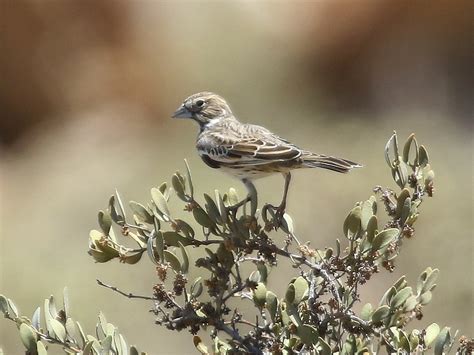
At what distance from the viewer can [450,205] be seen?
10.8 metres

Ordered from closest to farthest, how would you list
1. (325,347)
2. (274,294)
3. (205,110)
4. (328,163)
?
(325,347) → (274,294) → (328,163) → (205,110)

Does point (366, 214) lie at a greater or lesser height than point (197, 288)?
greater

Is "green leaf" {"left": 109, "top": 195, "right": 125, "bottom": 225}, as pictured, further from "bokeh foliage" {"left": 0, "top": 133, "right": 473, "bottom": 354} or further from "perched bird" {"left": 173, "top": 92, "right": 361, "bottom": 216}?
"perched bird" {"left": 173, "top": 92, "right": 361, "bottom": 216}

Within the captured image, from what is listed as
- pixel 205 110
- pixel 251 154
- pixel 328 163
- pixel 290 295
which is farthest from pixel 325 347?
pixel 205 110

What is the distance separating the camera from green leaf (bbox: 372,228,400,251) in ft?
8.47

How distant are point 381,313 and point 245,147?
1.66 meters

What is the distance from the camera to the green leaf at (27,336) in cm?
253

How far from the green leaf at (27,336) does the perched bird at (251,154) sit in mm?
1222

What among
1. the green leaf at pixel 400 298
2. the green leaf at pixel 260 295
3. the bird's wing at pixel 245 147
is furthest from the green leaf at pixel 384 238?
the bird's wing at pixel 245 147

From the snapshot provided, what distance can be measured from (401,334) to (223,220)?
2.12 ft

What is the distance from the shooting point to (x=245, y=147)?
13.3 feet

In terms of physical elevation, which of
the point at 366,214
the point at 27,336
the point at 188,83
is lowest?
the point at 27,336

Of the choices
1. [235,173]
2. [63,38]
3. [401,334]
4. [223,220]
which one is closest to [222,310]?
[223,220]

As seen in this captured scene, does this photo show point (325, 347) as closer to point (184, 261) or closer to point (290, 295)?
point (290, 295)
